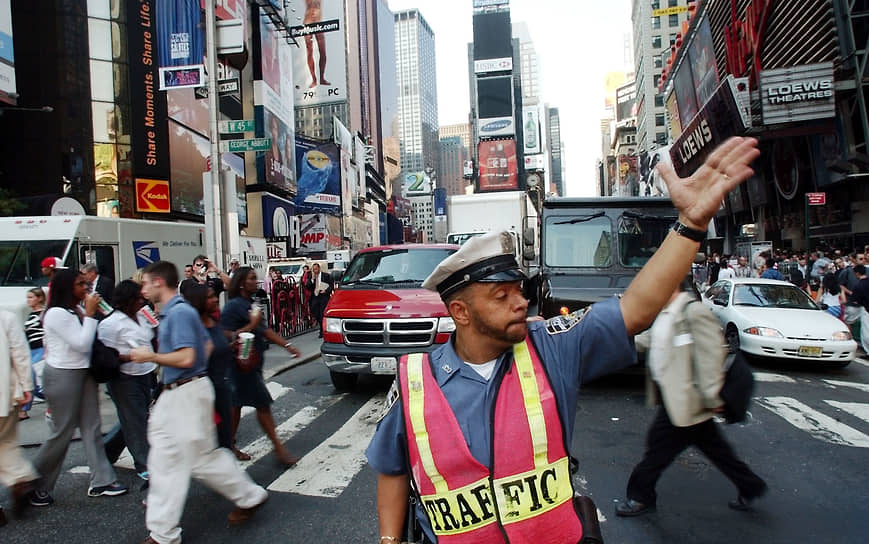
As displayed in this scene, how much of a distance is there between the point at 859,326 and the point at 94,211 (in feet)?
86.9

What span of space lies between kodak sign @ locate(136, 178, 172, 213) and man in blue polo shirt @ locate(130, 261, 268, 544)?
25114 millimetres

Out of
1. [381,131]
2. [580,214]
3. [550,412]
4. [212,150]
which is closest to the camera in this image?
[550,412]

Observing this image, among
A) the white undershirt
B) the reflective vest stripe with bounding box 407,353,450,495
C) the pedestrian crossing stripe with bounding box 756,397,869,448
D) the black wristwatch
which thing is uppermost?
the black wristwatch

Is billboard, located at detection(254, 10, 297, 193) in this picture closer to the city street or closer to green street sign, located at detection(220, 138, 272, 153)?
green street sign, located at detection(220, 138, 272, 153)

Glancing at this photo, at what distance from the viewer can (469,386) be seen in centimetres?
188

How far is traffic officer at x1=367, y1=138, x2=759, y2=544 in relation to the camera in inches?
69.9

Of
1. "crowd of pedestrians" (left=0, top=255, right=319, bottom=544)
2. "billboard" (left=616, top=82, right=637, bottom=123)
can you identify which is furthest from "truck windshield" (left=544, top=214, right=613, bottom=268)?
"billboard" (left=616, top=82, right=637, bottom=123)

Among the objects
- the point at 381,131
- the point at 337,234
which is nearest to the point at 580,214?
the point at 337,234

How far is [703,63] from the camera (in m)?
33.2

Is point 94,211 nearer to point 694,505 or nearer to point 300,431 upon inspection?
point 300,431

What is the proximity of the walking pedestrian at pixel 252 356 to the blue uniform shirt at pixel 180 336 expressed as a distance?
1.36 meters

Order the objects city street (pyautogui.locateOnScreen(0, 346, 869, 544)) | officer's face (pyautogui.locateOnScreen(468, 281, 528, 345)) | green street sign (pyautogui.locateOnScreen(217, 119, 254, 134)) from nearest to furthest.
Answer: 1. officer's face (pyautogui.locateOnScreen(468, 281, 528, 345))
2. city street (pyautogui.locateOnScreen(0, 346, 869, 544))
3. green street sign (pyautogui.locateOnScreen(217, 119, 254, 134))

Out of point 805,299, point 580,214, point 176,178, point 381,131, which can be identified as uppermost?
point 381,131

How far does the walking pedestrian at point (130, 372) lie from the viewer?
15.7 feet
